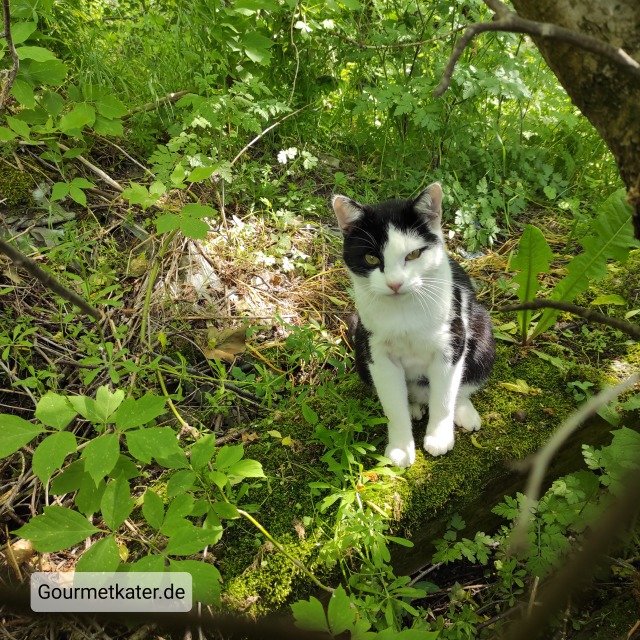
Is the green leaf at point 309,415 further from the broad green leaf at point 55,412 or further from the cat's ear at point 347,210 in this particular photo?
the broad green leaf at point 55,412

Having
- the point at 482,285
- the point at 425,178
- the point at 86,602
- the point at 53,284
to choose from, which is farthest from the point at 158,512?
the point at 425,178

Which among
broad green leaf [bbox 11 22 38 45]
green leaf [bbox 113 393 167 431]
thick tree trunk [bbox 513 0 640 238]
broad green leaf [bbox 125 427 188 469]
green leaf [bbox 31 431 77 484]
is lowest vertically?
green leaf [bbox 31 431 77 484]

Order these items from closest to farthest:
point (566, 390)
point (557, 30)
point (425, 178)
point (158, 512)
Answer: point (557, 30)
point (158, 512)
point (566, 390)
point (425, 178)

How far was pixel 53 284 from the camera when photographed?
901mm

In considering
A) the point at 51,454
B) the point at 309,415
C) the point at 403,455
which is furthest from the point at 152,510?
the point at 403,455

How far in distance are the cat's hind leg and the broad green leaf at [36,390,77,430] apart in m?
1.63

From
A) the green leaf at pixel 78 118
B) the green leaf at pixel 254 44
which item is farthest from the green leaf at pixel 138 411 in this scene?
the green leaf at pixel 254 44

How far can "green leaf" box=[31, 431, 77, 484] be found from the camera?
4.90 ft

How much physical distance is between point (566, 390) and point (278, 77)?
2.92m

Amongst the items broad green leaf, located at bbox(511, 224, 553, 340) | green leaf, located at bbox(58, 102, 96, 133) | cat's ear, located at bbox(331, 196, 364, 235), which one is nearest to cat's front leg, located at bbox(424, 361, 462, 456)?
broad green leaf, located at bbox(511, 224, 553, 340)

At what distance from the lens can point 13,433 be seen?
1547 millimetres

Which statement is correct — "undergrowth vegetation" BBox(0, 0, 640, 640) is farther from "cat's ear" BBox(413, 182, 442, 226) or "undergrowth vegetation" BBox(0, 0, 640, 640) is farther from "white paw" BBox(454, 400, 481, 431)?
"cat's ear" BBox(413, 182, 442, 226)

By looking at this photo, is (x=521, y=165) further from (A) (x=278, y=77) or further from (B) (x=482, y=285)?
(A) (x=278, y=77)

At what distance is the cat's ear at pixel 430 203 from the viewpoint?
2.21 metres
